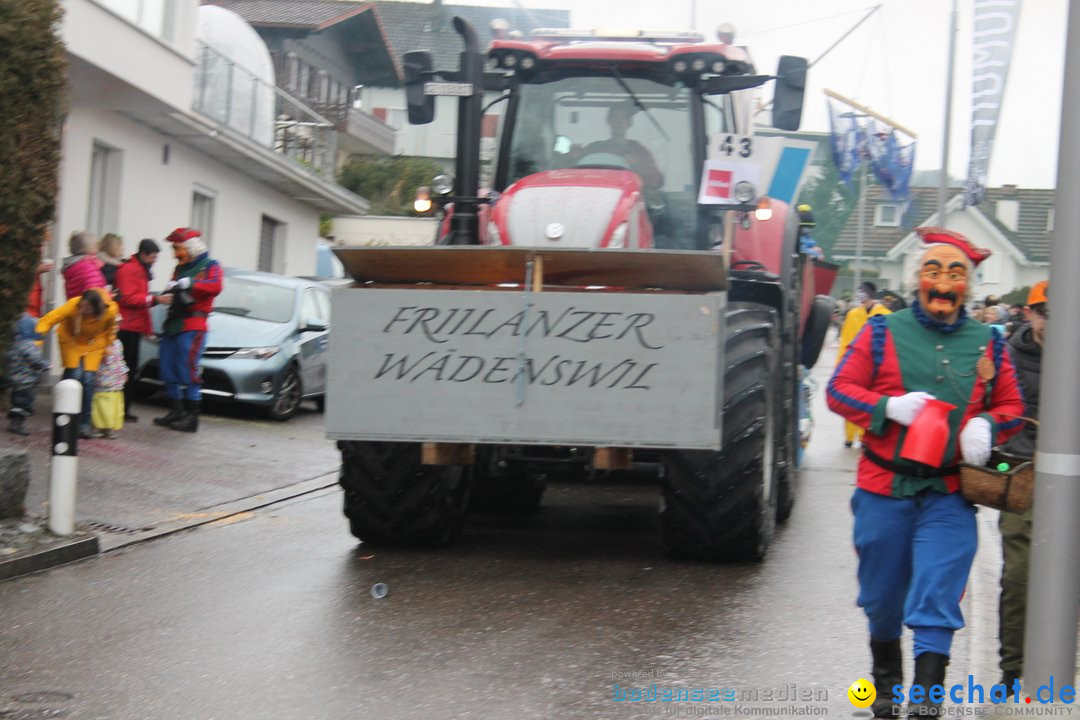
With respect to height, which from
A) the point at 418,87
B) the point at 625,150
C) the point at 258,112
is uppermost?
the point at 258,112

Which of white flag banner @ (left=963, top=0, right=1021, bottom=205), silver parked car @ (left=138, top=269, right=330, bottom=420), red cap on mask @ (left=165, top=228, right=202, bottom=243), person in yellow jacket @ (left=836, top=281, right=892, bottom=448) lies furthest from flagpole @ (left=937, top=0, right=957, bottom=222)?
red cap on mask @ (left=165, top=228, right=202, bottom=243)

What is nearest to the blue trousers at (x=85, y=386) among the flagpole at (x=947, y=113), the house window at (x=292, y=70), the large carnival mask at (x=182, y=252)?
the large carnival mask at (x=182, y=252)

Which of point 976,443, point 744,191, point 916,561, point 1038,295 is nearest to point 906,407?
point 976,443

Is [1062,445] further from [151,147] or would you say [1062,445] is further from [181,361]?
[151,147]

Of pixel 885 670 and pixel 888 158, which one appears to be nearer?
pixel 885 670

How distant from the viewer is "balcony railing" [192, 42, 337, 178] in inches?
909

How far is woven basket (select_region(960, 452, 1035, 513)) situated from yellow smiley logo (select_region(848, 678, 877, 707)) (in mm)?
926

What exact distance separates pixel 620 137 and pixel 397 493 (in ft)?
8.73

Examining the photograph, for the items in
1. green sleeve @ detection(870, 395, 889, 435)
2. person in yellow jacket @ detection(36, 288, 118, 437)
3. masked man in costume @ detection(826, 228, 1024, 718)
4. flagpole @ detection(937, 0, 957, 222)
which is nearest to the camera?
masked man in costume @ detection(826, 228, 1024, 718)

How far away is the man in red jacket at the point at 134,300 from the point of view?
47.0 feet

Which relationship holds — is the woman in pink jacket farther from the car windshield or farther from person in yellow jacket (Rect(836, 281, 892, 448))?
person in yellow jacket (Rect(836, 281, 892, 448))

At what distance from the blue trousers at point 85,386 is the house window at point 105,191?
695 cm

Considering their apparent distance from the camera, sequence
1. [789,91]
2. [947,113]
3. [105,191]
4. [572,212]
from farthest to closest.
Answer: [947,113]
[105,191]
[789,91]
[572,212]

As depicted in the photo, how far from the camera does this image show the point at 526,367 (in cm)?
796
